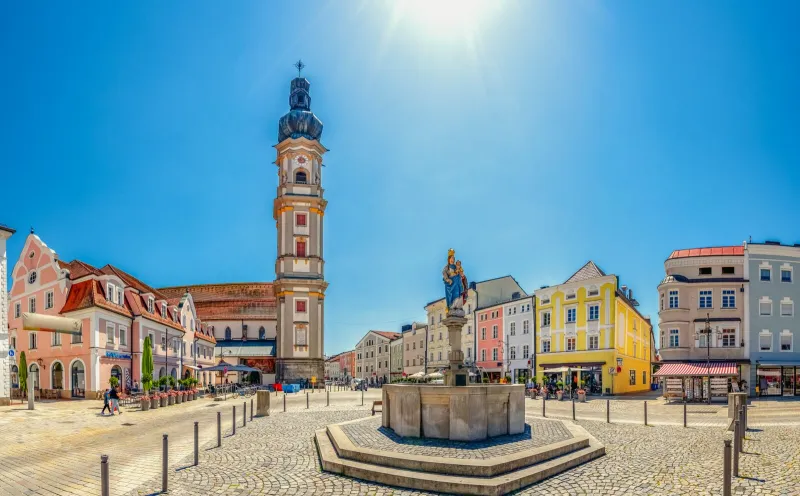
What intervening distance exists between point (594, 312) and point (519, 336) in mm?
9956

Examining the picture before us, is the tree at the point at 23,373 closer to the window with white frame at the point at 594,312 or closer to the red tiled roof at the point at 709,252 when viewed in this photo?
the window with white frame at the point at 594,312

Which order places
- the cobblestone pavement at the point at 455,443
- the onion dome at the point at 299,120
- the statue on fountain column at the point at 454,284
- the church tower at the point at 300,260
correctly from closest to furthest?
the cobblestone pavement at the point at 455,443, the statue on fountain column at the point at 454,284, the church tower at the point at 300,260, the onion dome at the point at 299,120

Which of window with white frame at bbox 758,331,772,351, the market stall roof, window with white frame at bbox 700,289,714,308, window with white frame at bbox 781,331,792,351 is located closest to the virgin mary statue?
window with white frame at bbox 700,289,714,308

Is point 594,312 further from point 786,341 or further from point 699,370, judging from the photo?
point 786,341

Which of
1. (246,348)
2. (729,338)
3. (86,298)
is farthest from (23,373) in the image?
(729,338)

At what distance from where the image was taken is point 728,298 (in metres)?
42.8

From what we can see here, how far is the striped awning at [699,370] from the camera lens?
38.5 metres

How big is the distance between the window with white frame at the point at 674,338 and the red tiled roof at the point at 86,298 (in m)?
41.6

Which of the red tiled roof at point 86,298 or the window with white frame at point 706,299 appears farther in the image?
the window with white frame at point 706,299

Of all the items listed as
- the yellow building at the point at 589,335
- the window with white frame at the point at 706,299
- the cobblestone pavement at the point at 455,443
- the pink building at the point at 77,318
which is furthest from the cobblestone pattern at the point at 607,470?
the yellow building at the point at 589,335

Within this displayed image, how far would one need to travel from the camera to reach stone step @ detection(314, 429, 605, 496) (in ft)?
31.1

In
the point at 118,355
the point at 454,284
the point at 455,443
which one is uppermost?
the point at 454,284

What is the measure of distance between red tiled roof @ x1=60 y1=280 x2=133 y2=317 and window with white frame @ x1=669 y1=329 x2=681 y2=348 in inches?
1637

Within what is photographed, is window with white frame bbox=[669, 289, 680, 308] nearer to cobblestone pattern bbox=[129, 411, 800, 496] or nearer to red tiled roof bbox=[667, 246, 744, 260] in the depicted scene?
red tiled roof bbox=[667, 246, 744, 260]
